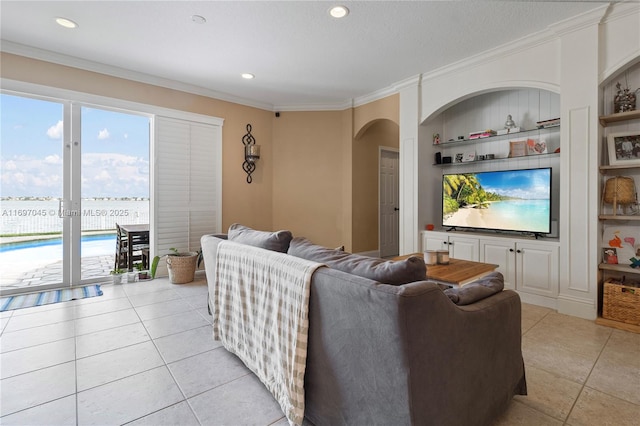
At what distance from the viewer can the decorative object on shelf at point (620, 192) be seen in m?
2.68

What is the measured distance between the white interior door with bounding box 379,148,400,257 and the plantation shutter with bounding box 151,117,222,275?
2921 millimetres

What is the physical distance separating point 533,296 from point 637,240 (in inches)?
39.3

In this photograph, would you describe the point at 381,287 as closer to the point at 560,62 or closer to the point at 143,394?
the point at 143,394

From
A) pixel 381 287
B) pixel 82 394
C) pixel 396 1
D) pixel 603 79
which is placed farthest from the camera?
pixel 603 79

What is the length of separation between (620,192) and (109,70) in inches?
220

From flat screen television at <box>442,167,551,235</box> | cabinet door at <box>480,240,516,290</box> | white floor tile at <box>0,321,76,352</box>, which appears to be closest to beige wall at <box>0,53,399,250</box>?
flat screen television at <box>442,167,551,235</box>

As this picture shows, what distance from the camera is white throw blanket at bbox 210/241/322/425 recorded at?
4.68 feet

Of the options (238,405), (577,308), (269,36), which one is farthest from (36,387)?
(577,308)

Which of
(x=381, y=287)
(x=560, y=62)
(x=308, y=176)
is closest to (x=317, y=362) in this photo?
(x=381, y=287)

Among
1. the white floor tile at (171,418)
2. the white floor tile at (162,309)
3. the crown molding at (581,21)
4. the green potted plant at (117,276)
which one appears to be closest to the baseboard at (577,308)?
the crown molding at (581,21)

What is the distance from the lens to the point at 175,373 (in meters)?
1.94

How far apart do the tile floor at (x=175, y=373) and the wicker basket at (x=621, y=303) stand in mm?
180

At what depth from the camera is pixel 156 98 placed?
4133mm

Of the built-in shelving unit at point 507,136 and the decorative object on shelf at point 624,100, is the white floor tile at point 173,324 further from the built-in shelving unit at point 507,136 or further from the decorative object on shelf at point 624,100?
the decorative object on shelf at point 624,100
